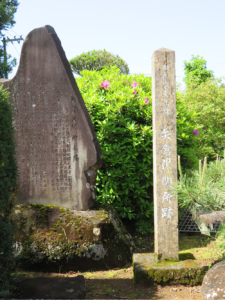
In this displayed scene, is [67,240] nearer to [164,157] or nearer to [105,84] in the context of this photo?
[164,157]

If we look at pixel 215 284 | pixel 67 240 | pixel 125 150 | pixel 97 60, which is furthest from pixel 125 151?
pixel 97 60

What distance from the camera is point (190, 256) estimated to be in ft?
11.6

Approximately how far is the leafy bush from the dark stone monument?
57 centimetres

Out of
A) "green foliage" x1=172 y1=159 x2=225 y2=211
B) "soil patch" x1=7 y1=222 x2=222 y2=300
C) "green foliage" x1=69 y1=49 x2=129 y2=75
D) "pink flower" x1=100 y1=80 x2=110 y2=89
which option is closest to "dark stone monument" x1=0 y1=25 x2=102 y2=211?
"soil patch" x1=7 y1=222 x2=222 y2=300

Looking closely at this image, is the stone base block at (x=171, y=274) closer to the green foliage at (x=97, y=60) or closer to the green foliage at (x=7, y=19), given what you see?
the green foliage at (x=7, y=19)

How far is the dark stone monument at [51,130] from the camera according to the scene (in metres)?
4.00

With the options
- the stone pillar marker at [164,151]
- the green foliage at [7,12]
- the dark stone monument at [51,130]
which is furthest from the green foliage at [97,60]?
the stone pillar marker at [164,151]

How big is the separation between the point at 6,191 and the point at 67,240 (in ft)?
4.20

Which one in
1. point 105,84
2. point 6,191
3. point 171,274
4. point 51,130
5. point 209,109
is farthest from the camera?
point 209,109

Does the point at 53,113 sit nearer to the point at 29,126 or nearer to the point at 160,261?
the point at 29,126

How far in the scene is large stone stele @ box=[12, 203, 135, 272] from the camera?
3.57 m

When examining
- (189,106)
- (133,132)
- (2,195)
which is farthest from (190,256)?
(189,106)

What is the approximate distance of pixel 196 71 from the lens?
60.7ft

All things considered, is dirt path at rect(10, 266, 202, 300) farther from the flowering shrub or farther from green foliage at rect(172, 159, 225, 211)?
the flowering shrub
